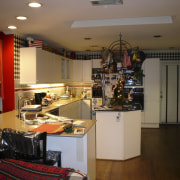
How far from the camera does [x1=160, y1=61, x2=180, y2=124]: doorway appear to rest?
7105 millimetres

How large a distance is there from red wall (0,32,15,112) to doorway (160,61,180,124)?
4823 mm

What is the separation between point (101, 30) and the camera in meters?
4.25

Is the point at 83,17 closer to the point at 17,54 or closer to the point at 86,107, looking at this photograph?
the point at 17,54

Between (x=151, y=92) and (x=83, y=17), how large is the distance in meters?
3.83

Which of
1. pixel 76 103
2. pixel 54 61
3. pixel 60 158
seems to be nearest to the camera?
pixel 60 158

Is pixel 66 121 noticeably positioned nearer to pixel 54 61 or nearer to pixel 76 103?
pixel 54 61

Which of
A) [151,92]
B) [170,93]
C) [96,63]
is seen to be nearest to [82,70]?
[96,63]

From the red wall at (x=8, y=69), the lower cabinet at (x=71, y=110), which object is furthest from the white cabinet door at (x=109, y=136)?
the red wall at (x=8, y=69)

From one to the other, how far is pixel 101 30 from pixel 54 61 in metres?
1.61

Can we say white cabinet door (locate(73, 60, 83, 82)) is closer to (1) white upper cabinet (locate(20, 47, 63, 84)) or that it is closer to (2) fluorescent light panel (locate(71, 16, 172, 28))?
(1) white upper cabinet (locate(20, 47, 63, 84))

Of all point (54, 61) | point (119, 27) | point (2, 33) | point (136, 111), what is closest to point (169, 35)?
point (119, 27)

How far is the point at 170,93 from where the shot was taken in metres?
7.14

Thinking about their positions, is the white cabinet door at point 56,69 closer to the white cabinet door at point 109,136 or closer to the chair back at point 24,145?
the white cabinet door at point 109,136

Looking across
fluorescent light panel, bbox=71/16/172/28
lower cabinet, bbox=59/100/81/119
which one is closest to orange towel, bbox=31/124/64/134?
fluorescent light panel, bbox=71/16/172/28
